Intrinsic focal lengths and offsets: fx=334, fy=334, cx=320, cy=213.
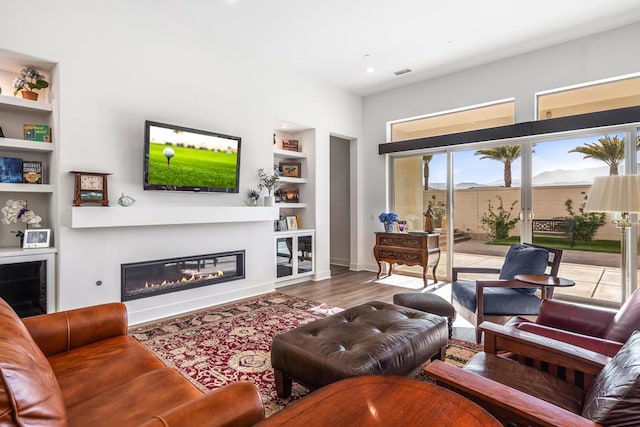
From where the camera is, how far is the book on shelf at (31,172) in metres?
3.07

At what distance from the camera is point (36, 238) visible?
119 inches

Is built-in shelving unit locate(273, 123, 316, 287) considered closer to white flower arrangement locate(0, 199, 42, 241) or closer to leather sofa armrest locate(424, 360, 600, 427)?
white flower arrangement locate(0, 199, 42, 241)

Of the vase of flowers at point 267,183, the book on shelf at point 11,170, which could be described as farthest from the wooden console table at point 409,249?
the book on shelf at point 11,170

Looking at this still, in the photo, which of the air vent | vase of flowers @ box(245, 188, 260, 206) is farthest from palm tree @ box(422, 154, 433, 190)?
vase of flowers @ box(245, 188, 260, 206)

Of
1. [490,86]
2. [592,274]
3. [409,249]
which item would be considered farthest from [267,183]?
[592,274]

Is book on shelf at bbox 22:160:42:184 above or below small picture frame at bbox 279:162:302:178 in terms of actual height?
below

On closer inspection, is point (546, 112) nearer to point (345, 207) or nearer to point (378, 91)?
point (378, 91)

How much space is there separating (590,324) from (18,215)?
455 centimetres

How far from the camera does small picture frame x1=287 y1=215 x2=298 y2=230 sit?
5439 millimetres

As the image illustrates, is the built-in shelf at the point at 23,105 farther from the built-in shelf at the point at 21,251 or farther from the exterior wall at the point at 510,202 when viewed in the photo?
the exterior wall at the point at 510,202

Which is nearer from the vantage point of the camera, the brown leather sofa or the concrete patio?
the brown leather sofa

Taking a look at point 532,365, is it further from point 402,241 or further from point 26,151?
point 26,151

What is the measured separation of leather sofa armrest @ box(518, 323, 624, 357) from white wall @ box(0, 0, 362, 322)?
134 inches

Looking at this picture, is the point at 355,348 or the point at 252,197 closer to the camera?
the point at 355,348
